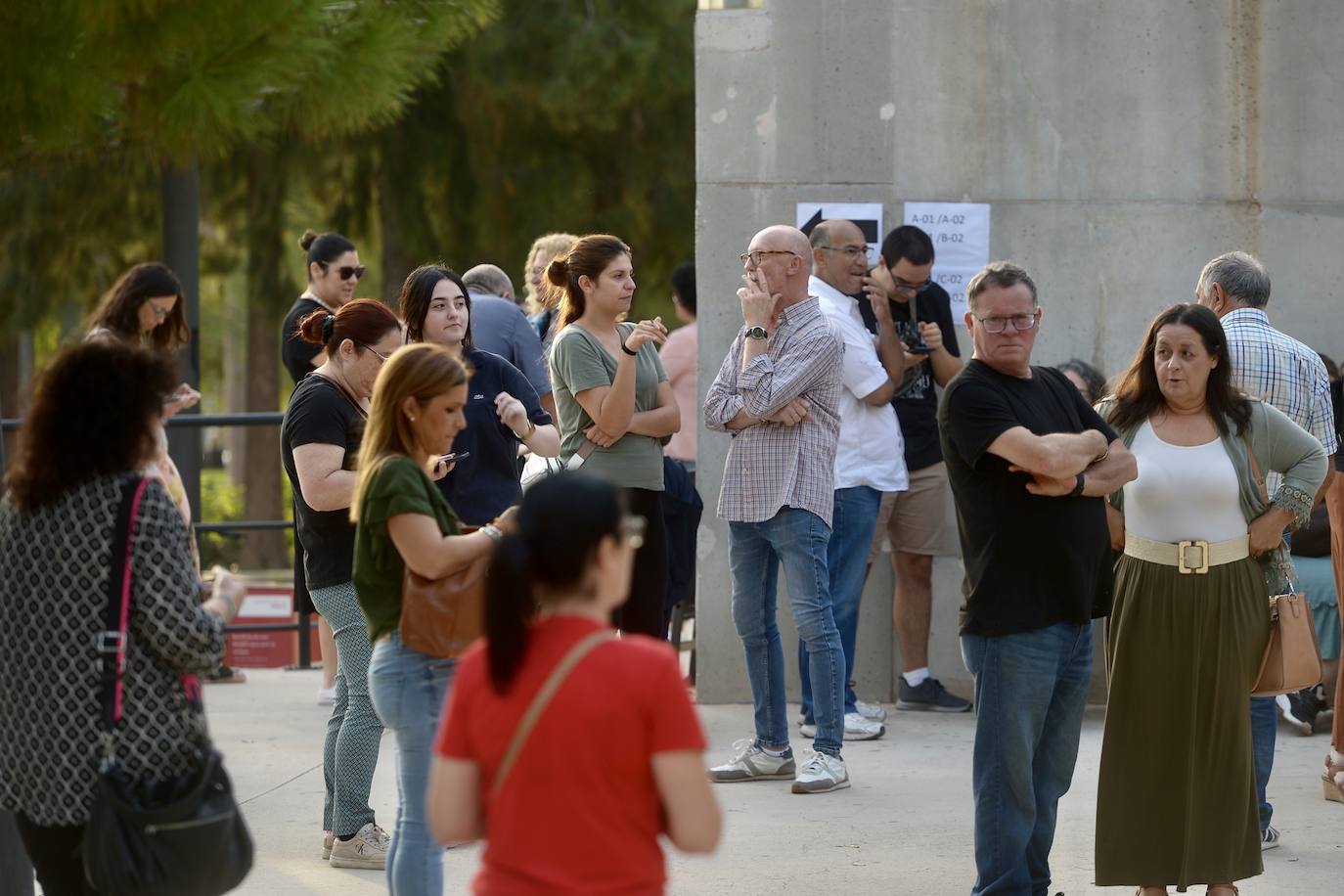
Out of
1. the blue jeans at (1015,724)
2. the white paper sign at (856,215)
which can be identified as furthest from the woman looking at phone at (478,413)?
the white paper sign at (856,215)

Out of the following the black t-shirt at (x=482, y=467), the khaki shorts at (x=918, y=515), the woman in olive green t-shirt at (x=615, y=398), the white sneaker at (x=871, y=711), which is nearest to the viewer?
the black t-shirt at (x=482, y=467)

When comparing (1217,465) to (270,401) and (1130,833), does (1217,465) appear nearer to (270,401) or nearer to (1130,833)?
(1130,833)

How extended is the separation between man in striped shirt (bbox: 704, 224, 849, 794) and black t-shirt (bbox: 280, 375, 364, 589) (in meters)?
1.59

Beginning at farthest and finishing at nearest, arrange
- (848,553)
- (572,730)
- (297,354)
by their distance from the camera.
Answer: (848,553)
(297,354)
(572,730)

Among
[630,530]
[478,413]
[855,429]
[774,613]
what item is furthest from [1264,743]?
[630,530]

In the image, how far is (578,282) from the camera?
19.8 ft

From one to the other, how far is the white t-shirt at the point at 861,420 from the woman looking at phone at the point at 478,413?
1773 millimetres

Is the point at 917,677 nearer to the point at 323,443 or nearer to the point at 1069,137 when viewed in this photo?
the point at 1069,137

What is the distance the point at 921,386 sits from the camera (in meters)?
7.52

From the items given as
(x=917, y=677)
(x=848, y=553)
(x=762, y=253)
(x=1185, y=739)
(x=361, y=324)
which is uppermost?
(x=762, y=253)

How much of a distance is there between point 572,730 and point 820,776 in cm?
372

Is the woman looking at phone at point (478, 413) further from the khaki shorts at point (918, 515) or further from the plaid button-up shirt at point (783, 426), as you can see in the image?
the khaki shorts at point (918, 515)

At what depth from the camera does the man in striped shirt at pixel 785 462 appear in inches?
242

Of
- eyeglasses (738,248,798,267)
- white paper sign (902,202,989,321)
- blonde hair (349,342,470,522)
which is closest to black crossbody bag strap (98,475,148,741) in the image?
blonde hair (349,342,470,522)
